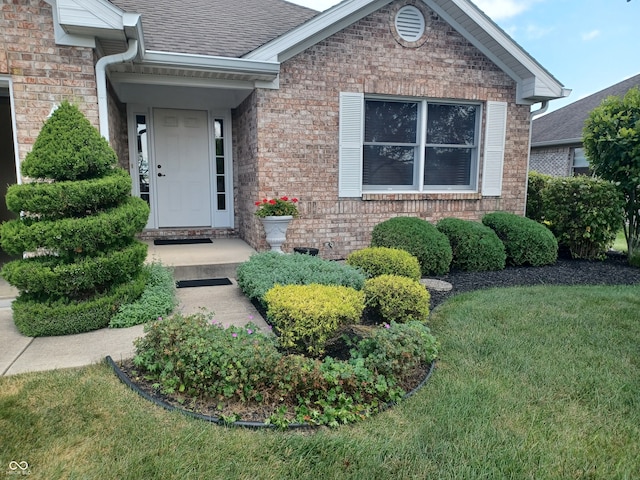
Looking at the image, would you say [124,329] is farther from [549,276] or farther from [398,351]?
[549,276]

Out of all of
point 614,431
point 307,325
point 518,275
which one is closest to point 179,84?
point 307,325

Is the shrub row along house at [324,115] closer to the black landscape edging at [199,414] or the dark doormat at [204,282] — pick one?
the dark doormat at [204,282]

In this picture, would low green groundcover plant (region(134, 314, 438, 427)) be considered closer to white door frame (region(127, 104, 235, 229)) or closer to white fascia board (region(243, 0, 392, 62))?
white fascia board (region(243, 0, 392, 62))

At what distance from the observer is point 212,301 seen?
484 cm

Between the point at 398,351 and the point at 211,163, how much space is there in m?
6.08

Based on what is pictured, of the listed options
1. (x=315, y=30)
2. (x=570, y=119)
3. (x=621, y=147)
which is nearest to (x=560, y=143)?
(x=570, y=119)

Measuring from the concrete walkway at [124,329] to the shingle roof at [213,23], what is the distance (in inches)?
116

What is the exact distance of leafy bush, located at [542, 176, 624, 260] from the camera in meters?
7.52

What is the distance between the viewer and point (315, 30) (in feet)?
21.2

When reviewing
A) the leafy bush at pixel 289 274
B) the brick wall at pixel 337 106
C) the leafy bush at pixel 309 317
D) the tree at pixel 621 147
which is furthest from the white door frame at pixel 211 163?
the tree at pixel 621 147

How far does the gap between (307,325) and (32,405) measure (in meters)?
1.83

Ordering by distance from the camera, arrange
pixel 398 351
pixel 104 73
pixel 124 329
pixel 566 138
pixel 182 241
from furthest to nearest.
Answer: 1. pixel 566 138
2. pixel 182 241
3. pixel 104 73
4. pixel 124 329
5. pixel 398 351

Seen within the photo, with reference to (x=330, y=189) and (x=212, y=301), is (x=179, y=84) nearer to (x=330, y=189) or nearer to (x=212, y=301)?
(x=330, y=189)

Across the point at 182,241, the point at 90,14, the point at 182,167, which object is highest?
the point at 90,14
